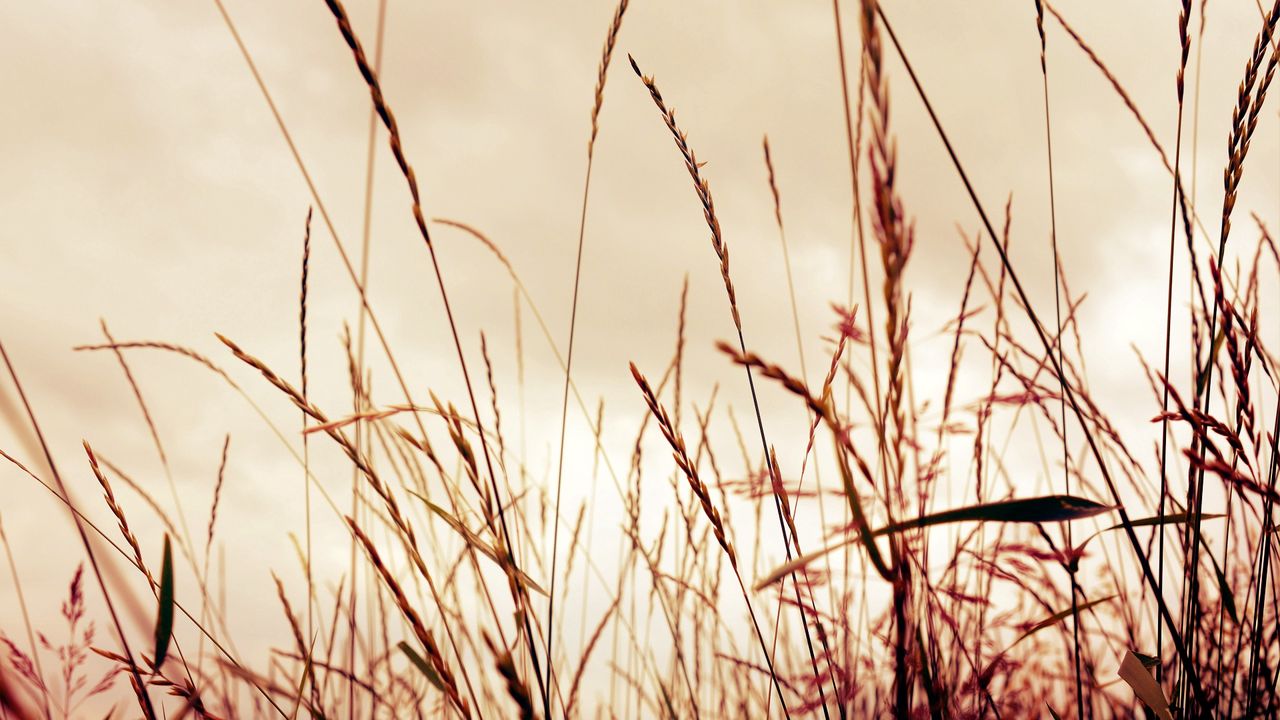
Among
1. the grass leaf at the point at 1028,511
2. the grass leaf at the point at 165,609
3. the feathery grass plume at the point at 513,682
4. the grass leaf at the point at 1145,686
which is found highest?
the grass leaf at the point at 1028,511

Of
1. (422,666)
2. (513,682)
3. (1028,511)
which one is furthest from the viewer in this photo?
(422,666)

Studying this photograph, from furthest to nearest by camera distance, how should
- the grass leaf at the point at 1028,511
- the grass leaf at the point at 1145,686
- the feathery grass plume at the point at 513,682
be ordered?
the grass leaf at the point at 1145,686
the grass leaf at the point at 1028,511
the feathery grass plume at the point at 513,682

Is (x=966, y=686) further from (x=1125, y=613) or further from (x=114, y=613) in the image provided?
(x=114, y=613)

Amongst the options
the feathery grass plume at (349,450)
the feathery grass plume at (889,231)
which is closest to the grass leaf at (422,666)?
the feathery grass plume at (349,450)

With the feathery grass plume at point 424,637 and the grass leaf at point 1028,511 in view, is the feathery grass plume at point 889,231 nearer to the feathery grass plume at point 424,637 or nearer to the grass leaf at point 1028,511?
the grass leaf at point 1028,511

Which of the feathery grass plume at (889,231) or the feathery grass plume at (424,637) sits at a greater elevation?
the feathery grass plume at (889,231)

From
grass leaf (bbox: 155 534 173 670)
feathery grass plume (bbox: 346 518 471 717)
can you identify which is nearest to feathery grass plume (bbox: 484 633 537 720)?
feathery grass plume (bbox: 346 518 471 717)

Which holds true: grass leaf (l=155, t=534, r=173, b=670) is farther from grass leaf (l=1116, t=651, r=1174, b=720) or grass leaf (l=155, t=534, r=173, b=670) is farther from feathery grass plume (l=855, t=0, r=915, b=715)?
grass leaf (l=1116, t=651, r=1174, b=720)

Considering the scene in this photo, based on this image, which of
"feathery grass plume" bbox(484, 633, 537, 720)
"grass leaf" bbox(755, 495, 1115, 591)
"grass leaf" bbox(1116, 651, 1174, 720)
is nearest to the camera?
"feathery grass plume" bbox(484, 633, 537, 720)

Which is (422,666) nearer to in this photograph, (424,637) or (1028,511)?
(424,637)

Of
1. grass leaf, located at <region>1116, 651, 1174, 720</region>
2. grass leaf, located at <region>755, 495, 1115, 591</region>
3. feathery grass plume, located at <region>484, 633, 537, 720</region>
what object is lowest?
feathery grass plume, located at <region>484, 633, 537, 720</region>

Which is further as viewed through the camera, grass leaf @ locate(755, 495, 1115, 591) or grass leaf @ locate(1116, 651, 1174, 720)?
grass leaf @ locate(1116, 651, 1174, 720)

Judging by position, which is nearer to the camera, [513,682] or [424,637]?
[513,682]

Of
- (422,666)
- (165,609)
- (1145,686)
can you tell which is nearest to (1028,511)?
(1145,686)
